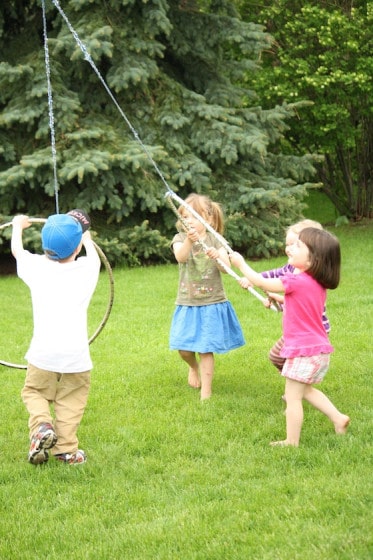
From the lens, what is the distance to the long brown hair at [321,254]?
199 inches

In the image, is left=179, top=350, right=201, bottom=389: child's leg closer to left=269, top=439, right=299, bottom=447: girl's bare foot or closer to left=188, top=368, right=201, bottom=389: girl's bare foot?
left=188, top=368, right=201, bottom=389: girl's bare foot

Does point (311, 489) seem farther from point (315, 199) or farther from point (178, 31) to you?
point (315, 199)

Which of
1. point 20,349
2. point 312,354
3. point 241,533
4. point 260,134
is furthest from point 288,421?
point 260,134

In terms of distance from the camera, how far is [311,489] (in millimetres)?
4324

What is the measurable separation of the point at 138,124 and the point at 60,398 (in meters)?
9.17

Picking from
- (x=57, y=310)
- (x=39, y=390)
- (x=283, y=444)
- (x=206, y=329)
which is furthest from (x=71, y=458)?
(x=206, y=329)

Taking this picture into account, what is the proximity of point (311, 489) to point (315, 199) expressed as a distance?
72.0 ft

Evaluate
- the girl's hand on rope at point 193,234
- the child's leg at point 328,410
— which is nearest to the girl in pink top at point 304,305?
the child's leg at point 328,410

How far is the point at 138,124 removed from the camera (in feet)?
45.0

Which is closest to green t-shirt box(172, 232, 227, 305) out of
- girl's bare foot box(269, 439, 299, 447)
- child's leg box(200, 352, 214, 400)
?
child's leg box(200, 352, 214, 400)

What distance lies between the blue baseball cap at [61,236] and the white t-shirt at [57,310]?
90 mm

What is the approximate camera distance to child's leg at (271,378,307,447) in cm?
509

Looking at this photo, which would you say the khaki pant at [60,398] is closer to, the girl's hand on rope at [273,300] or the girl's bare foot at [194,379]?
the girl's hand on rope at [273,300]

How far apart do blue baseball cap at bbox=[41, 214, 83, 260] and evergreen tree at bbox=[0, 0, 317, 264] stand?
7.42 meters
